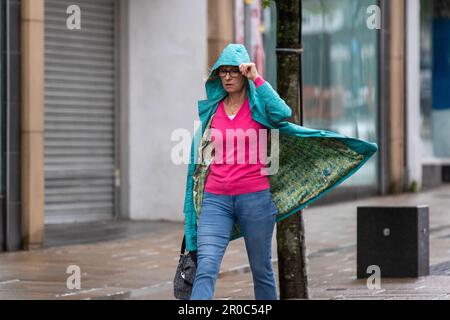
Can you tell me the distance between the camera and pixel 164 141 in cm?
1666

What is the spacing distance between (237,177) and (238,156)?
0.13m

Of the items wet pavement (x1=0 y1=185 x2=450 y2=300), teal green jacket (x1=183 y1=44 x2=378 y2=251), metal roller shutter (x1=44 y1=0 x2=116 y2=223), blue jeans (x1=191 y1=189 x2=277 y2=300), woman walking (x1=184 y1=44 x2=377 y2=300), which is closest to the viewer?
blue jeans (x1=191 y1=189 x2=277 y2=300)

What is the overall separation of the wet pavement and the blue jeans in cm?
224

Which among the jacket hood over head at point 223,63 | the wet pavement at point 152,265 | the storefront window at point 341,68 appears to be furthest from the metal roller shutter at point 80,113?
the jacket hood over head at point 223,63

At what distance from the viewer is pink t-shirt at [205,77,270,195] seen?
262 inches

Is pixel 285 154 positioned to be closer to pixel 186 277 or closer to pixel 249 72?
pixel 249 72

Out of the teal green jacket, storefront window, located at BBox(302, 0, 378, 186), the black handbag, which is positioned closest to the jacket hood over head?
the teal green jacket

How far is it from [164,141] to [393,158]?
23.4ft

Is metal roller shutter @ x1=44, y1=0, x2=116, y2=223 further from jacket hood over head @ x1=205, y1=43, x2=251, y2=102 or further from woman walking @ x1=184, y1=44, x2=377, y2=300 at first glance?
woman walking @ x1=184, y1=44, x2=377, y2=300

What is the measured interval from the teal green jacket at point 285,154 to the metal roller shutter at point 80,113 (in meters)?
8.91

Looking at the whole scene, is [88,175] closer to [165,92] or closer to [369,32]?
[165,92]

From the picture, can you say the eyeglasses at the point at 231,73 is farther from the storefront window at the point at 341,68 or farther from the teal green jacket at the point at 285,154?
the storefront window at the point at 341,68

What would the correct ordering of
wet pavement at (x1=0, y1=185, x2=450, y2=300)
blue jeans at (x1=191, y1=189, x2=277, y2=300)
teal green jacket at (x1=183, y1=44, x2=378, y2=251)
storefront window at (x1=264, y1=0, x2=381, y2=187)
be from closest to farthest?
1. blue jeans at (x1=191, y1=189, x2=277, y2=300)
2. teal green jacket at (x1=183, y1=44, x2=378, y2=251)
3. wet pavement at (x1=0, y1=185, x2=450, y2=300)
4. storefront window at (x1=264, y1=0, x2=381, y2=187)
